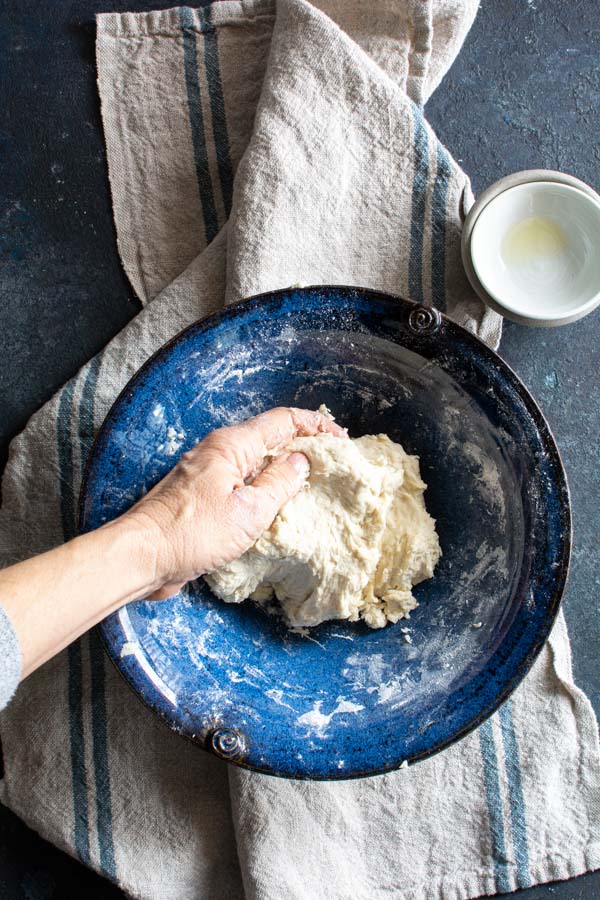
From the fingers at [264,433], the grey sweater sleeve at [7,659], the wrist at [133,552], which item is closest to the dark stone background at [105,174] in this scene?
the fingers at [264,433]

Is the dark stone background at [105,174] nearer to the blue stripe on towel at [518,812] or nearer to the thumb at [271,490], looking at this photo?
the blue stripe on towel at [518,812]

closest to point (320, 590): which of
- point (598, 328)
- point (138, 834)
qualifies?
point (138, 834)

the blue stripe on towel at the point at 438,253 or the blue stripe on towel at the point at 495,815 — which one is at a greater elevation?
the blue stripe on towel at the point at 438,253

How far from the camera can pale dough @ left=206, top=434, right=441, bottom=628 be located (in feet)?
3.91

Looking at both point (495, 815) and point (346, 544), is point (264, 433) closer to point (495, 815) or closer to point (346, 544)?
point (346, 544)

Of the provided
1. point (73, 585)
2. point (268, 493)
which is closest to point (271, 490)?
point (268, 493)

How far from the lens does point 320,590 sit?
1.22 m

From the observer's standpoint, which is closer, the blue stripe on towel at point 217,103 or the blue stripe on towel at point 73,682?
the blue stripe on towel at point 73,682

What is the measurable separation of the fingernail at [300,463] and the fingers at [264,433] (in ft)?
0.09

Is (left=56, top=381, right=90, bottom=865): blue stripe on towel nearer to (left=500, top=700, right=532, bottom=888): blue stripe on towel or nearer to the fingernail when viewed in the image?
the fingernail

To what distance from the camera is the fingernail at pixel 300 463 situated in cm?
118

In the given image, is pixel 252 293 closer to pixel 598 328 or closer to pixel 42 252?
pixel 42 252

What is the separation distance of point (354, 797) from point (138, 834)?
36 cm

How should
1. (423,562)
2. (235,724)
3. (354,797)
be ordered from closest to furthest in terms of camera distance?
(235,724) → (423,562) → (354,797)
